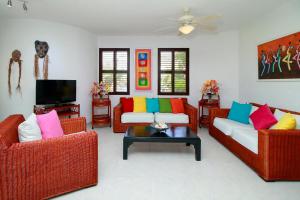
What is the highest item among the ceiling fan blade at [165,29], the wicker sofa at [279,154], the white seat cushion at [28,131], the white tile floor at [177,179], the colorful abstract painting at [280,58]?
the ceiling fan blade at [165,29]

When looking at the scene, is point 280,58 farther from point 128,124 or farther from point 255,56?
point 128,124

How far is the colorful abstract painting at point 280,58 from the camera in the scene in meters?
3.41

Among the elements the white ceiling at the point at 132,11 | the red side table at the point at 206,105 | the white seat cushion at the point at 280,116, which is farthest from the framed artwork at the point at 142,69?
the white seat cushion at the point at 280,116

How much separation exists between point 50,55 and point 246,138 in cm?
474

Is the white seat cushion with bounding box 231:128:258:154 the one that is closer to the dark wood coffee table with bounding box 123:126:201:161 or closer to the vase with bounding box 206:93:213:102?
the dark wood coffee table with bounding box 123:126:201:161

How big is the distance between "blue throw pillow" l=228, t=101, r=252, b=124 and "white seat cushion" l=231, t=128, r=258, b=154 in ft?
2.38

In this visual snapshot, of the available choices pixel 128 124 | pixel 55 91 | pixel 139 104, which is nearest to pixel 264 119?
pixel 128 124

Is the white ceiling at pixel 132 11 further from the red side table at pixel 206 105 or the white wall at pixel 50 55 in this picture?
the red side table at pixel 206 105

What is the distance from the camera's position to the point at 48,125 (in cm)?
250

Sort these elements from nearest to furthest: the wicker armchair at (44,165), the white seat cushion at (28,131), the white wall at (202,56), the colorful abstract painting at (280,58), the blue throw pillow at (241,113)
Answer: the wicker armchair at (44,165), the white seat cushion at (28,131), the colorful abstract painting at (280,58), the blue throw pillow at (241,113), the white wall at (202,56)

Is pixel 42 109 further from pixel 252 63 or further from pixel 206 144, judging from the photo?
pixel 252 63

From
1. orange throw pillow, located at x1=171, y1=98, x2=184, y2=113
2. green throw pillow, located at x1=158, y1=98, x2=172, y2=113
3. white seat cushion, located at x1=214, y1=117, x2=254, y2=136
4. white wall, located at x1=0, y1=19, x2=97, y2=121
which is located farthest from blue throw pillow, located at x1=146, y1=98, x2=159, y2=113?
white wall, located at x1=0, y1=19, x2=97, y2=121

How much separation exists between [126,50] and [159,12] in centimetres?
225

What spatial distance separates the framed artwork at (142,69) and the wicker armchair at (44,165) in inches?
157
